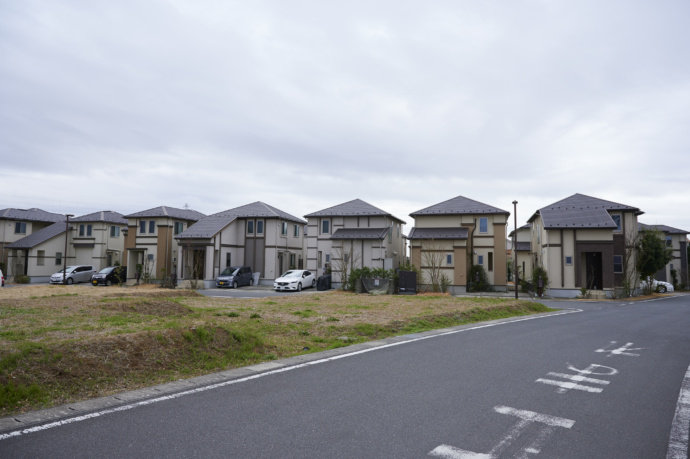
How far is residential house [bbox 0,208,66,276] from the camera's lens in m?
40.5

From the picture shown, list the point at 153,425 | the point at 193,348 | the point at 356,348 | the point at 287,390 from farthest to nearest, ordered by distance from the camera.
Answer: the point at 356,348 < the point at 193,348 < the point at 287,390 < the point at 153,425

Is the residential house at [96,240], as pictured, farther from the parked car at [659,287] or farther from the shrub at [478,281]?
the parked car at [659,287]

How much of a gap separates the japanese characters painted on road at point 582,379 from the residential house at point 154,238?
34903mm

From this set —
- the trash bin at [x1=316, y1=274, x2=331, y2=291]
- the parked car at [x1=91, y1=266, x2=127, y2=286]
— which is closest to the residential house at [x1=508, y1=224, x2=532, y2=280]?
the trash bin at [x1=316, y1=274, x2=331, y2=291]

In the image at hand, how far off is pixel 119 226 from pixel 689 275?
186 feet

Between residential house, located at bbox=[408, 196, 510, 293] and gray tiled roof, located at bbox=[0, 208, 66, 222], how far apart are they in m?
37.3

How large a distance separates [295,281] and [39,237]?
89.6 feet

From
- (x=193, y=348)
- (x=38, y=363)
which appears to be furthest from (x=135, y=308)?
(x=38, y=363)

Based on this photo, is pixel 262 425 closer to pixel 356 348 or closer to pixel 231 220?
pixel 356 348

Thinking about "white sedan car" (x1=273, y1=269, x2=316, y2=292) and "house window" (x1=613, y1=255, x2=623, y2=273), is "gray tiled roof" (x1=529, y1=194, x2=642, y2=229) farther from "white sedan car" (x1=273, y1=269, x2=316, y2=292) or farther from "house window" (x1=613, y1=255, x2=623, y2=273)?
"white sedan car" (x1=273, y1=269, x2=316, y2=292)

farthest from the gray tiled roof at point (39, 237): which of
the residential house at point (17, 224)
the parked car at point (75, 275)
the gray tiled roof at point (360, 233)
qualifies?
the gray tiled roof at point (360, 233)

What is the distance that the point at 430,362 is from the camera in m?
7.41

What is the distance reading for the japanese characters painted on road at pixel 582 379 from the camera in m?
5.90

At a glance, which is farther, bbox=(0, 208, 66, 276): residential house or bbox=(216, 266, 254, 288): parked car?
bbox=(0, 208, 66, 276): residential house
